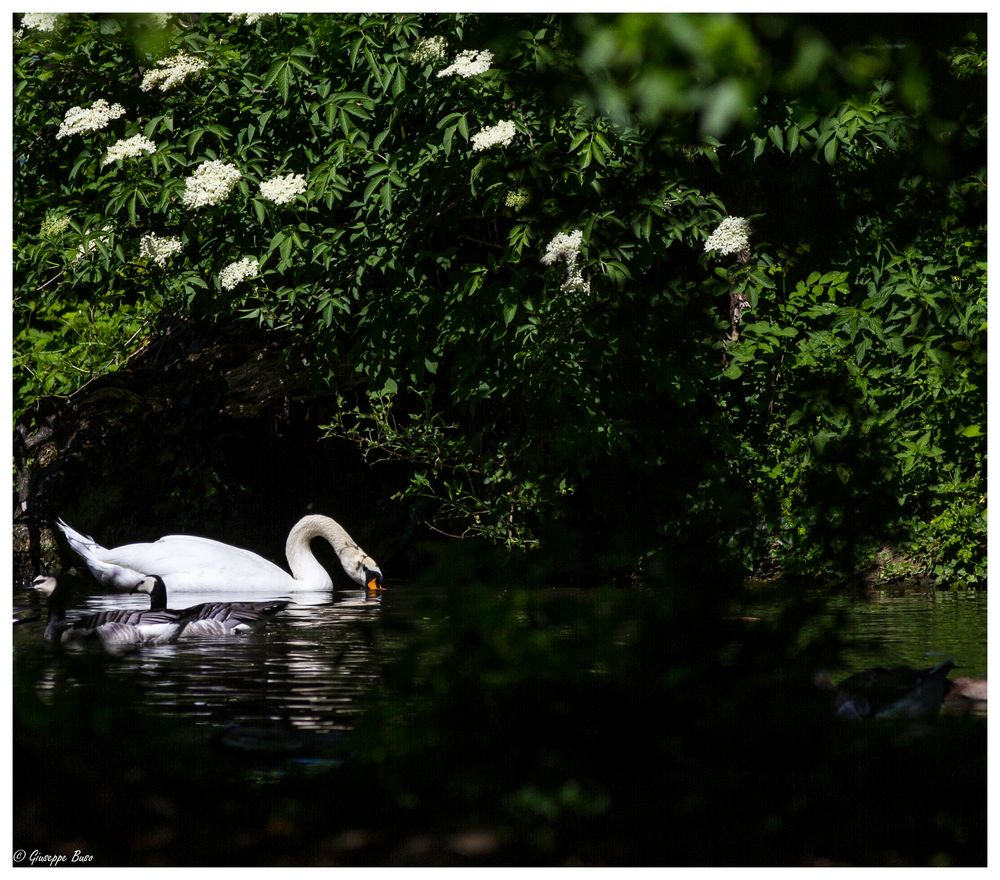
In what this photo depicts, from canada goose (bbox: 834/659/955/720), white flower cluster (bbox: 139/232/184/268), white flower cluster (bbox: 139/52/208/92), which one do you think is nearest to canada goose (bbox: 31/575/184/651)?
white flower cluster (bbox: 139/232/184/268)

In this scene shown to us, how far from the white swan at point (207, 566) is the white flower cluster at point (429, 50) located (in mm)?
3540

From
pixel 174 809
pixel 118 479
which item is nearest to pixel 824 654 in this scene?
pixel 174 809

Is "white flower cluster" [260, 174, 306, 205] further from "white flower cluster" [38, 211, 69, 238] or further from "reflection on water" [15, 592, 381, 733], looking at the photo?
"reflection on water" [15, 592, 381, 733]

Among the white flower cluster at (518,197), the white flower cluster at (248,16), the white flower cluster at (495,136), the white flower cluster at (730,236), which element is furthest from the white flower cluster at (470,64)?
the white flower cluster at (730,236)

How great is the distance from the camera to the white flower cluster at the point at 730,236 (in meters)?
8.81

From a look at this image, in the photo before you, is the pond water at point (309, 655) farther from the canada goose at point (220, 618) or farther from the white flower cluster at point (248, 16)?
the white flower cluster at point (248, 16)

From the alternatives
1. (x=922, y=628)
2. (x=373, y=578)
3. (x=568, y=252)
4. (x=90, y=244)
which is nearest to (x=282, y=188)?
(x=90, y=244)

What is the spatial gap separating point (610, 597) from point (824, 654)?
24.8 inches

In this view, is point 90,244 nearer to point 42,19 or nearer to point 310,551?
point 42,19

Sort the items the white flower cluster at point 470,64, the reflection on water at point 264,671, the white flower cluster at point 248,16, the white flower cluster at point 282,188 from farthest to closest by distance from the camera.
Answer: the white flower cluster at point 248,16 → the white flower cluster at point 282,188 → the white flower cluster at point 470,64 → the reflection on water at point 264,671

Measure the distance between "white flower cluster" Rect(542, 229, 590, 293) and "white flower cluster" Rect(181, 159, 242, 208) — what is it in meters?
2.15

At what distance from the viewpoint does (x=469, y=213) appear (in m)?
9.72

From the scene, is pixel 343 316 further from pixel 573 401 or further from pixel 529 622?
pixel 529 622

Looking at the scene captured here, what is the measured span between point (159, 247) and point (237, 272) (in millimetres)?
662
